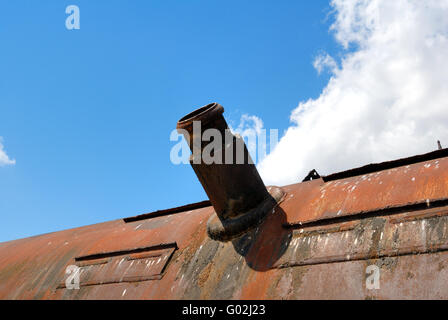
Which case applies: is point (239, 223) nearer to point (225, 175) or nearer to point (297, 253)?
point (225, 175)

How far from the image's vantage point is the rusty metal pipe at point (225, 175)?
298cm

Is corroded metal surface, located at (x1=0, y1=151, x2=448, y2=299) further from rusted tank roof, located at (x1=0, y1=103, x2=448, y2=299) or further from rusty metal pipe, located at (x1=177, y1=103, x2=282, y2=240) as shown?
rusty metal pipe, located at (x1=177, y1=103, x2=282, y2=240)

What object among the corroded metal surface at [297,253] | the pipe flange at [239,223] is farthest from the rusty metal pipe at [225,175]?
the corroded metal surface at [297,253]

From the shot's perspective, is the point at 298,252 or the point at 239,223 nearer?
the point at 298,252

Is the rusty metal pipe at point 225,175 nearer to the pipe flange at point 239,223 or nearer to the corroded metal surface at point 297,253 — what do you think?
the pipe flange at point 239,223

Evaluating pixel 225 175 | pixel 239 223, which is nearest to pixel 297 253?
pixel 239 223

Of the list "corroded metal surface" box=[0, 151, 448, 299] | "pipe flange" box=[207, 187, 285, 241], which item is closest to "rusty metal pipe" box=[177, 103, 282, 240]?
"pipe flange" box=[207, 187, 285, 241]

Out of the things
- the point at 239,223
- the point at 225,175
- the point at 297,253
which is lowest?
the point at 297,253

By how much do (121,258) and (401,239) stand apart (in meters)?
2.27

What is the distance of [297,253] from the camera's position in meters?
2.45

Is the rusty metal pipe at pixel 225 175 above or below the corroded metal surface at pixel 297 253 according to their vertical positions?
above

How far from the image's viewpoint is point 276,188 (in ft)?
11.7

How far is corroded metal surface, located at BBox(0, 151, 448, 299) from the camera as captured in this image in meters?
2.01
